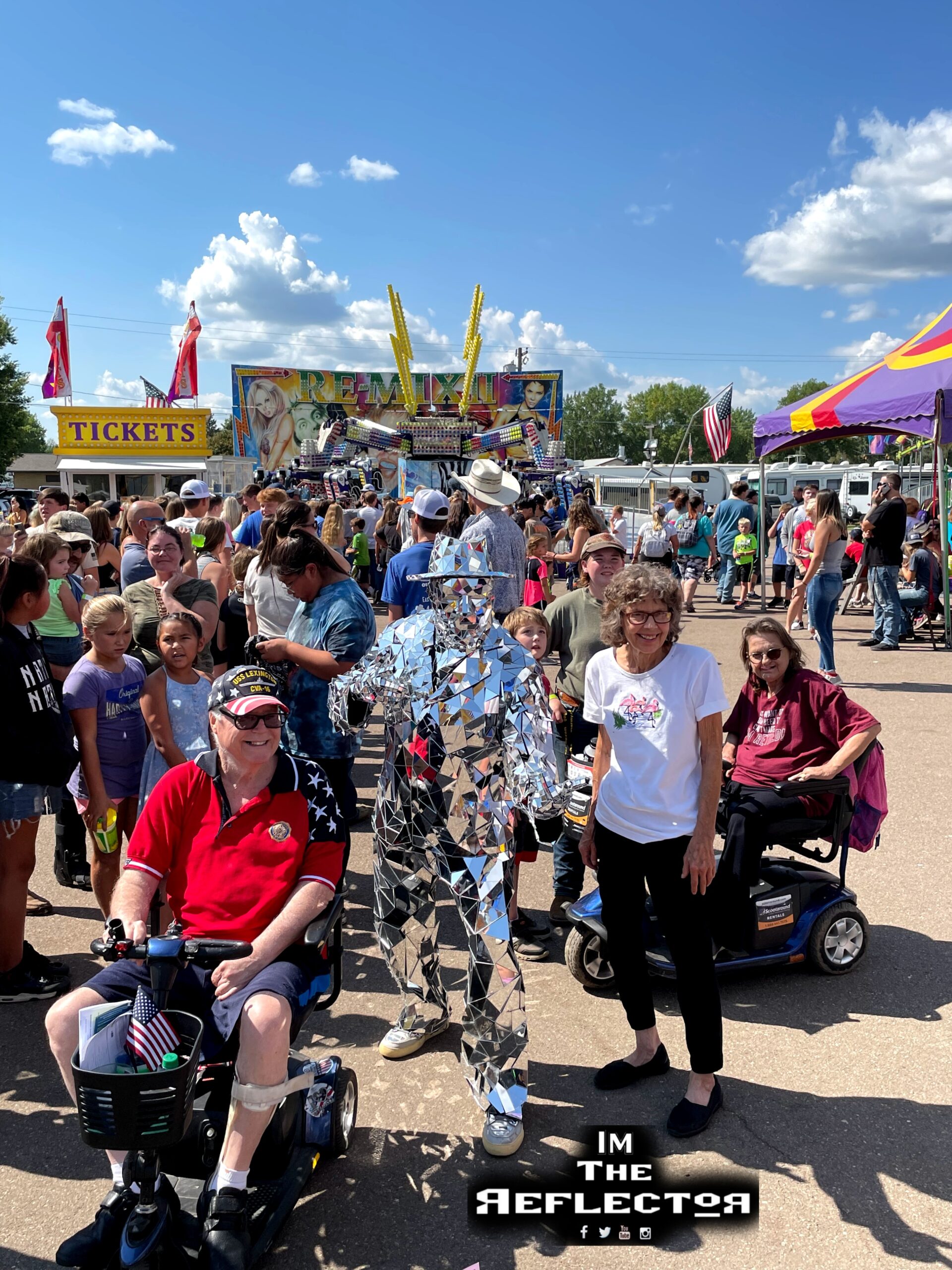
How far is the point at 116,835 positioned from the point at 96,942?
1717mm

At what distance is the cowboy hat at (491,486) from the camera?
19.6 ft

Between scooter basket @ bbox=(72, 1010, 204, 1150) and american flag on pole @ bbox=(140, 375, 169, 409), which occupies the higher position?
american flag on pole @ bbox=(140, 375, 169, 409)

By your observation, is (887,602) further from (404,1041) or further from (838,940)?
(404,1041)

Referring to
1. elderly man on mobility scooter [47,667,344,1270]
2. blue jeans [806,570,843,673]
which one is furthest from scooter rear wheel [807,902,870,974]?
blue jeans [806,570,843,673]

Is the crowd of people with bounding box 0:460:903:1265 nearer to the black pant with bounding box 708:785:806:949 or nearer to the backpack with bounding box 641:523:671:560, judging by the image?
the black pant with bounding box 708:785:806:949

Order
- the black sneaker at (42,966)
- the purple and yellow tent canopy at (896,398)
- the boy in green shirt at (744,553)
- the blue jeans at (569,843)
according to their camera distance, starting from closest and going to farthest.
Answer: the black sneaker at (42,966)
the blue jeans at (569,843)
the purple and yellow tent canopy at (896,398)
the boy in green shirt at (744,553)

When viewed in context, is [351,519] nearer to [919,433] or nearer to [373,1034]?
[919,433]

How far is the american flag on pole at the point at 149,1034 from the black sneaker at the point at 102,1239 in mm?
352

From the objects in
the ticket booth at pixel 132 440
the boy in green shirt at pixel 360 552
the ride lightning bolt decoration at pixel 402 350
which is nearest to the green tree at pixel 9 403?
the ticket booth at pixel 132 440

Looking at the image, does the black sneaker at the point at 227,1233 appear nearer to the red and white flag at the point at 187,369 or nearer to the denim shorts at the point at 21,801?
the denim shorts at the point at 21,801

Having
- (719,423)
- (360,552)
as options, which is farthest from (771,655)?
(719,423)

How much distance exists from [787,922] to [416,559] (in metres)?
2.86

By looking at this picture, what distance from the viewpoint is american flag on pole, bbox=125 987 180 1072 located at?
220 centimetres

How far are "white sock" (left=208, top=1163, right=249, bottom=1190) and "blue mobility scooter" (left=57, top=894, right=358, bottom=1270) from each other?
0.10 m
